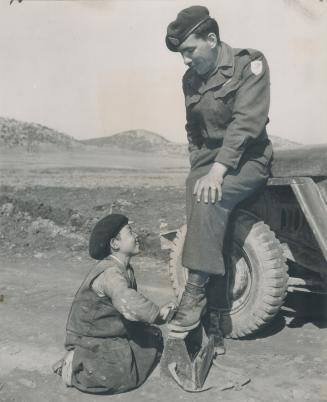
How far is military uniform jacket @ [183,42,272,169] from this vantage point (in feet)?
11.4

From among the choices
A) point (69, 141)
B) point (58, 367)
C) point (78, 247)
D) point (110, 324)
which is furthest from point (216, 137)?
point (69, 141)

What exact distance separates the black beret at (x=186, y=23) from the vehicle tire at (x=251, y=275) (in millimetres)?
1248

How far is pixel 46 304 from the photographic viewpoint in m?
5.07

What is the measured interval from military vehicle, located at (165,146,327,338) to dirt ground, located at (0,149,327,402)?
0.32 m

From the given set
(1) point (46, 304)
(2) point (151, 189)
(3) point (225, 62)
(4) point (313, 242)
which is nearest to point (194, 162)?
(3) point (225, 62)

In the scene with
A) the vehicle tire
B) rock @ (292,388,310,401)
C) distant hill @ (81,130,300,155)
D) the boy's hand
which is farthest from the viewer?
distant hill @ (81,130,300,155)

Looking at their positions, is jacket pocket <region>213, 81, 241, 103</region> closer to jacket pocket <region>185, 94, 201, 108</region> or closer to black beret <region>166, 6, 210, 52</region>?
jacket pocket <region>185, 94, 201, 108</region>

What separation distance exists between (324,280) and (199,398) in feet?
4.38

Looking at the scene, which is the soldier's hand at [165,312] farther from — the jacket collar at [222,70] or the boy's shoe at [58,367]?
the jacket collar at [222,70]

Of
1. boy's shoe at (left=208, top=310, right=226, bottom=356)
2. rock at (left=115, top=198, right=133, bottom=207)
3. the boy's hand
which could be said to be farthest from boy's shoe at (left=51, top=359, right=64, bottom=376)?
rock at (left=115, top=198, right=133, bottom=207)

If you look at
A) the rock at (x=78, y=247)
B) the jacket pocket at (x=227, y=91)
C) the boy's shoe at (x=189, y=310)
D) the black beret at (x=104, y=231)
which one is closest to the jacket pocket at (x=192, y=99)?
the jacket pocket at (x=227, y=91)

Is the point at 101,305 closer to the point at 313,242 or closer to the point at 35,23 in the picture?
the point at 313,242

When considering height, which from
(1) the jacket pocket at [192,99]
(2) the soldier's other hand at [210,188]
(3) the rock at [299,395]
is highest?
(1) the jacket pocket at [192,99]

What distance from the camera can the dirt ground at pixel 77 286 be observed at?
3.28 meters
